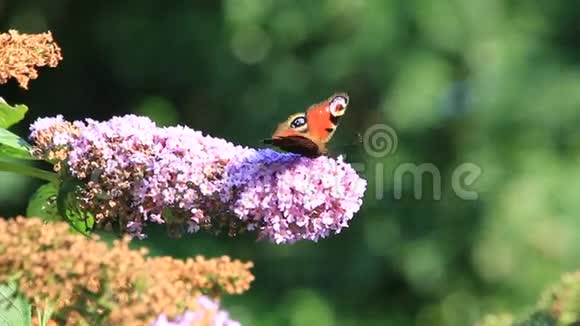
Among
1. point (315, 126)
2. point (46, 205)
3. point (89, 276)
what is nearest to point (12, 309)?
point (89, 276)

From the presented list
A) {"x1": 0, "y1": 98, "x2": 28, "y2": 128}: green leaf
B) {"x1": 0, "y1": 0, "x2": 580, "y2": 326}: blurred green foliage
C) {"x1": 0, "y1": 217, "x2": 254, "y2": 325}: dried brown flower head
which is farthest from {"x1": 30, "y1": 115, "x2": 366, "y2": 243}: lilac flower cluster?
{"x1": 0, "y1": 0, "x2": 580, "y2": 326}: blurred green foliage

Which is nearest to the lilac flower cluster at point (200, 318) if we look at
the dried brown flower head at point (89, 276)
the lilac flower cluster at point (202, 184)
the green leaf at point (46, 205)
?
the dried brown flower head at point (89, 276)

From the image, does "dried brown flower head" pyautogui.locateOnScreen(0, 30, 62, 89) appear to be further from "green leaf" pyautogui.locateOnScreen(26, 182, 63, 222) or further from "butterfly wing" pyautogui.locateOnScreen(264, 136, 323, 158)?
"butterfly wing" pyautogui.locateOnScreen(264, 136, 323, 158)

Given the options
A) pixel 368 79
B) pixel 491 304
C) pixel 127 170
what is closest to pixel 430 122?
pixel 368 79

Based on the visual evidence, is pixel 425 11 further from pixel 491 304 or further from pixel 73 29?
pixel 73 29

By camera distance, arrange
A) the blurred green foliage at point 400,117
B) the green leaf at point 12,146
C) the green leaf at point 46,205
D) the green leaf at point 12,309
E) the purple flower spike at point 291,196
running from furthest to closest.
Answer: the blurred green foliage at point 400,117, the green leaf at point 46,205, the green leaf at point 12,146, the purple flower spike at point 291,196, the green leaf at point 12,309

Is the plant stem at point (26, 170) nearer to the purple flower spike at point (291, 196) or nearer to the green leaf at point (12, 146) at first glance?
the green leaf at point (12, 146)
